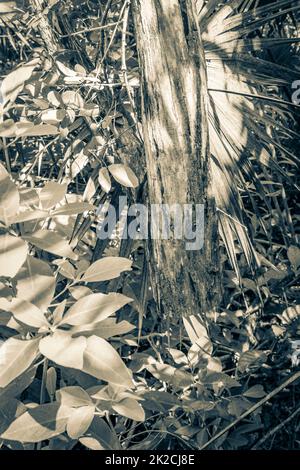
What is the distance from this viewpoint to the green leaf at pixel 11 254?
63cm

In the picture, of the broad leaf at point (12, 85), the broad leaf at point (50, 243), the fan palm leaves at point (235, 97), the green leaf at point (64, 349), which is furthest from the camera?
the fan palm leaves at point (235, 97)

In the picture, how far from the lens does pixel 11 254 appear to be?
0.65 metres

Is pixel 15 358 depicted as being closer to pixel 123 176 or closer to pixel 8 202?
pixel 8 202

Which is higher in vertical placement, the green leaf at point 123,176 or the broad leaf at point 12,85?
the broad leaf at point 12,85

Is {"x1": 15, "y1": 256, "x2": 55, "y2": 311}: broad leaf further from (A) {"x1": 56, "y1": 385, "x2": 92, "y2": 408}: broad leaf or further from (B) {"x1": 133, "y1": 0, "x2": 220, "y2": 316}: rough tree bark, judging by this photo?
(B) {"x1": 133, "y1": 0, "x2": 220, "y2": 316}: rough tree bark

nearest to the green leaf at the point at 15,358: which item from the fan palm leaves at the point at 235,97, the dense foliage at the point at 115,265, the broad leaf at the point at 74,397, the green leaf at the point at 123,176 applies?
the dense foliage at the point at 115,265

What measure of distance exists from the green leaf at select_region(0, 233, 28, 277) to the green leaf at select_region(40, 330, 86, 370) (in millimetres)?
84

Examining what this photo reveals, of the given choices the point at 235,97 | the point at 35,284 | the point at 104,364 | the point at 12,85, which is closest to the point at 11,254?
the point at 35,284

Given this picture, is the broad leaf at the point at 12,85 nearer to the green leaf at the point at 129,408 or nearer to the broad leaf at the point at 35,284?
the broad leaf at the point at 35,284

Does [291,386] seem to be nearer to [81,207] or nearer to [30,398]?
[30,398]

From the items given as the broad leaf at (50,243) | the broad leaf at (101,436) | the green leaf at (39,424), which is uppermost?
the broad leaf at (50,243)

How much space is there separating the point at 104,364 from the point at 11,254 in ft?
0.53

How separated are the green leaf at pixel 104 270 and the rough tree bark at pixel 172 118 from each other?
0.27m
